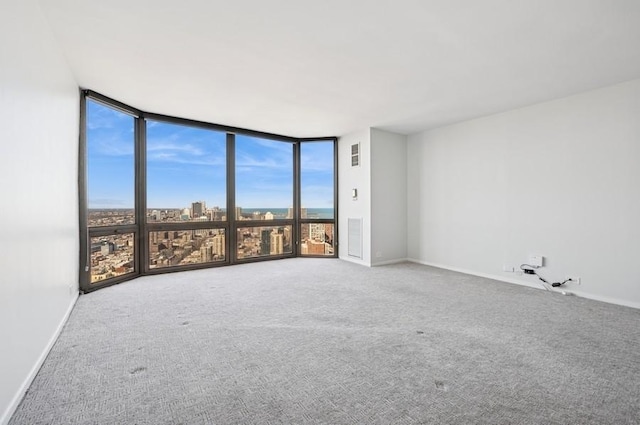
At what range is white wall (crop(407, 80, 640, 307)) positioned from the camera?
3.38 meters

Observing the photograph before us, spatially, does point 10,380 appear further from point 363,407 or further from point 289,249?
point 289,249

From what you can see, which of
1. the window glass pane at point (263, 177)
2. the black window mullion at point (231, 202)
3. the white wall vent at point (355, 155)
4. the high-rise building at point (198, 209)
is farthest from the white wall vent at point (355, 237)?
the high-rise building at point (198, 209)

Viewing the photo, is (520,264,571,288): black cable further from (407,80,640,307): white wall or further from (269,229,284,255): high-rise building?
(269,229,284,255): high-rise building

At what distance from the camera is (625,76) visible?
321 cm

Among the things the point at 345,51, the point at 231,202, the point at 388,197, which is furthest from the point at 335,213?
the point at 345,51

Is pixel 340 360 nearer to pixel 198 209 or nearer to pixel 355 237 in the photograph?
pixel 355 237

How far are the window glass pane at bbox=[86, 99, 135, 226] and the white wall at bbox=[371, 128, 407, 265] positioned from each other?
398cm

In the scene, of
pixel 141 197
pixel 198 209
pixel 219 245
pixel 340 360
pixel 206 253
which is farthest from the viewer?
pixel 219 245

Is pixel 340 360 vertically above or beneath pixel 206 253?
beneath

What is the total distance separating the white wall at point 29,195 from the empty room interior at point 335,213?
23mm

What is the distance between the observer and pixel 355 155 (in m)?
5.70

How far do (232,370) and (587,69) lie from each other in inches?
172

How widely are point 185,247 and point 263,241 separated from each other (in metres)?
1.46

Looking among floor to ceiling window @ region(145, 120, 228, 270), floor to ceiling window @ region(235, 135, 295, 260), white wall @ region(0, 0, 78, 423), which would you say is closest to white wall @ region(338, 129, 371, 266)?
floor to ceiling window @ region(235, 135, 295, 260)
